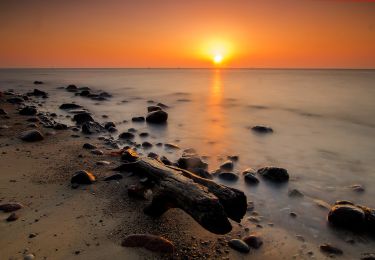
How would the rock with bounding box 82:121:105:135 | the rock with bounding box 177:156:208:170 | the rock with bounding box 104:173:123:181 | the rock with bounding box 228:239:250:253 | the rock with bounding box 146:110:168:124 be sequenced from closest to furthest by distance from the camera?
the rock with bounding box 228:239:250:253 → the rock with bounding box 104:173:123:181 → the rock with bounding box 177:156:208:170 → the rock with bounding box 82:121:105:135 → the rock with bounding box 146:110:168:124

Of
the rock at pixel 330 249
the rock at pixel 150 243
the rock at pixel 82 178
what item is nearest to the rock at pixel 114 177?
the rock at pixel 82 178

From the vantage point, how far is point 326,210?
4.50 meters

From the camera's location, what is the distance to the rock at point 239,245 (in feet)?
10.5

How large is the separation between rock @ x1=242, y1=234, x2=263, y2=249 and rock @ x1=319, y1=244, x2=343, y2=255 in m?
0.73

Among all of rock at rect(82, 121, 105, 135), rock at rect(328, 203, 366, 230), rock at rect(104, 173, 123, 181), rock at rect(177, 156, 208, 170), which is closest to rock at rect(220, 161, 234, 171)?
rock at rect(177, 156, 208, 170)

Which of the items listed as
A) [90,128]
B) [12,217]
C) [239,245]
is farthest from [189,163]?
[90,128]

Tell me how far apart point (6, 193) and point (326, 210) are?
15.3 ft

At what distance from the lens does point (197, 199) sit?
9.10ft

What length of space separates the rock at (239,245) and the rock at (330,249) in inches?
37.6

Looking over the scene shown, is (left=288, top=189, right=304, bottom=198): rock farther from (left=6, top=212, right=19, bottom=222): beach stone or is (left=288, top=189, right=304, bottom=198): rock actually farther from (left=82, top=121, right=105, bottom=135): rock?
(left=82, top=121, right=105, bottom=135): rock

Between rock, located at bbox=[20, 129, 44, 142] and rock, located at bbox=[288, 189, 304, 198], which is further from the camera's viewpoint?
rock, located at bbox=[20, 129, 44, 142]

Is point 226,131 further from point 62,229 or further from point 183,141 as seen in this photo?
point 62,229

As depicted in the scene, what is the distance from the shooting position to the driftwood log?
266 centimetres

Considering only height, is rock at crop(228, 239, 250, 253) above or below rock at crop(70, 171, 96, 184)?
below
